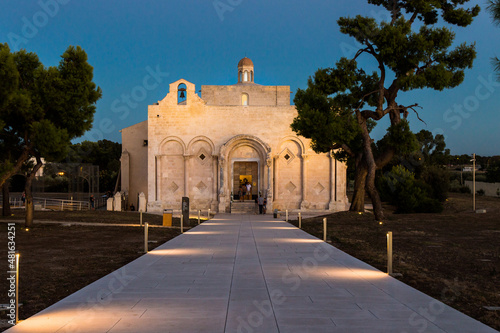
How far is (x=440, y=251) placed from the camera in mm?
13680

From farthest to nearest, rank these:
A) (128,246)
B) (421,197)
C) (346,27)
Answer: (421,197) → (346,27) → (128,246)

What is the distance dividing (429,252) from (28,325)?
1142 centimetres

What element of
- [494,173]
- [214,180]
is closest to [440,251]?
[214,180]

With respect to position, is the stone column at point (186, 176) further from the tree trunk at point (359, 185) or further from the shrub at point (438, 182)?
the shrub at point (438, 182)

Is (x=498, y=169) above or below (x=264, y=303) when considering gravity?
above

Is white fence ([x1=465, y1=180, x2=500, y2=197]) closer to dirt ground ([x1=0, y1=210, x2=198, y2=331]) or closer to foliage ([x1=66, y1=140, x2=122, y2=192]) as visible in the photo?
dirt ground ([x1=0, y1=210, x2=198, y2=331])

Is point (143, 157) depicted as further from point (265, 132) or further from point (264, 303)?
point (264, 303)

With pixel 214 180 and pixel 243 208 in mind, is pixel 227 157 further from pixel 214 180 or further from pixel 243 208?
pixel 243 208

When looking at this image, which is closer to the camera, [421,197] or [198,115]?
[421,197]

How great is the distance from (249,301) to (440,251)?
892 centimetres

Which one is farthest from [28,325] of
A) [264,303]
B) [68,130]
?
[68,130]

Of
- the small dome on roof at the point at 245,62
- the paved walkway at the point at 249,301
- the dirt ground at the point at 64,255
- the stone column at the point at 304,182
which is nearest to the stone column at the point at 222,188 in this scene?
the stone column at the point at 304,182

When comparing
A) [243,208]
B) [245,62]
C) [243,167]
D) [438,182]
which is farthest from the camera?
[245,62]

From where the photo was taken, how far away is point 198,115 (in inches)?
1428
